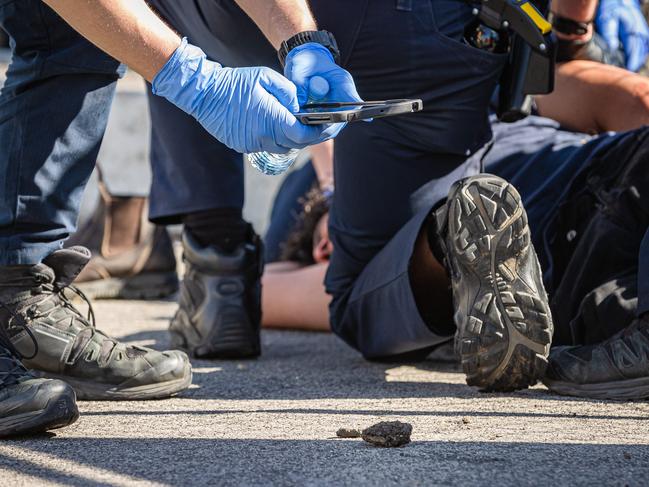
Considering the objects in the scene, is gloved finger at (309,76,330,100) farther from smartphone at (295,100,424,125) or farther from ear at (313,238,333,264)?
ear at (313,238,333,264)

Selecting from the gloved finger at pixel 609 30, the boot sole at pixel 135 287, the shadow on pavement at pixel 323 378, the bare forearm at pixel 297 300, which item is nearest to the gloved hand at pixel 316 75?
the shadow on pavement at pixel 323 378

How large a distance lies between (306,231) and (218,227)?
2.73 ft

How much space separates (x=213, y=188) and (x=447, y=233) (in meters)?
0.74

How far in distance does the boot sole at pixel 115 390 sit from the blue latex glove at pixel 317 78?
0.61 metres

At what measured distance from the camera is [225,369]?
228 centimetres

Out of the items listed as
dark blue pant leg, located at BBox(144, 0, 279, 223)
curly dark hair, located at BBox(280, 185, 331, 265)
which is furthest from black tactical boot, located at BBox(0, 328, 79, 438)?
curly dark hair, located at BBox(280, 185, 331, 265)

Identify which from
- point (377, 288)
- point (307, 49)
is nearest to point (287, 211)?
point (377, 288)

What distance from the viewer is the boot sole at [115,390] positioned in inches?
73.6

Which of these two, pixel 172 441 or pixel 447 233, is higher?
pixel 447 233

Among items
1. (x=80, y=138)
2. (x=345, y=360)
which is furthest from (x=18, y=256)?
(x=345, y=360)

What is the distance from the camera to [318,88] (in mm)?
1672

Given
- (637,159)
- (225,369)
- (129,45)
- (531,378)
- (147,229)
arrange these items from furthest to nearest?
(147,229) → (225,369) → (637,159) → (531,378) → (129,45)

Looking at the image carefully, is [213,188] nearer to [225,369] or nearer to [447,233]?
[225,369]

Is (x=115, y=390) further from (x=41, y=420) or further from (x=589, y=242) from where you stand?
(x=589, y=242)
